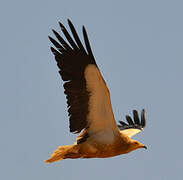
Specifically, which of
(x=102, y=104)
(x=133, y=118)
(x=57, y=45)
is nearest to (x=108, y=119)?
(x=102, y=104)

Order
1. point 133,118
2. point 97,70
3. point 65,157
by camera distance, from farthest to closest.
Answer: point 133,118 < point 65,157 < point 97,70

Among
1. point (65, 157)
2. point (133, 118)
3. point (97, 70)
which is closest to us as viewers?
point (97, 70)

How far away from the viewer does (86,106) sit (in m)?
9.71

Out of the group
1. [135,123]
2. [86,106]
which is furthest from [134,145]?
[135,123]

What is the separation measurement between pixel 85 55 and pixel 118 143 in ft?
5.93

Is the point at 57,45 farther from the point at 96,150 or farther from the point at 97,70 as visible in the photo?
the point at 96,150

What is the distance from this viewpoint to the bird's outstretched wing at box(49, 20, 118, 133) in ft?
30.9

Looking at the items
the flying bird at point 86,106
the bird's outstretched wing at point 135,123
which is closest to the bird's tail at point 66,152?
the flying bird at point 86,106

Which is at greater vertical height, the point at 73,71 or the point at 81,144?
the point at 73,71

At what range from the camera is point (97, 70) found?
30.8ft

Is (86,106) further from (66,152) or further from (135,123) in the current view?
(135,123)

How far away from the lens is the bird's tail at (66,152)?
9.90m

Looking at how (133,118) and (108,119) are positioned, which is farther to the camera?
(133,118)

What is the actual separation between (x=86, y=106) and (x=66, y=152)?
0.99 m
